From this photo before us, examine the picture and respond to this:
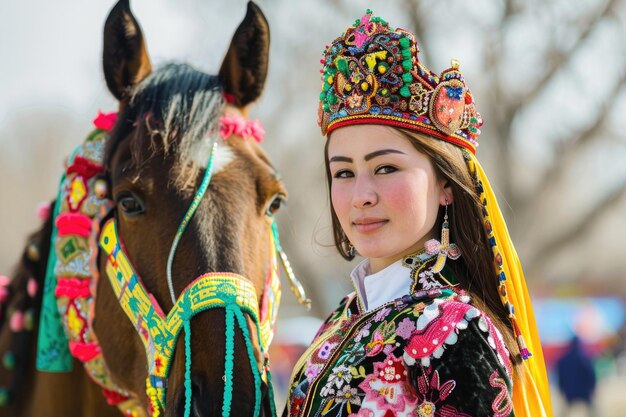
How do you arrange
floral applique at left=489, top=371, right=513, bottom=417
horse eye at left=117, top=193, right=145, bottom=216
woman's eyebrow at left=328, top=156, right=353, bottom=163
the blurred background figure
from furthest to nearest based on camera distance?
the blurred background figure
horse eye at left=117, top=193, right=145, bottom=216
woman's eyebrow at left=328, top=156, right=353, bottom=163
floral applique at left=489, top=371, right=513, bottom=417

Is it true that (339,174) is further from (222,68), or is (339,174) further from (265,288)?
(222,68)

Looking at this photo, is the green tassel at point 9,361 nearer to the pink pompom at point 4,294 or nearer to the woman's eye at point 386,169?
the pink pompom at point 4,294

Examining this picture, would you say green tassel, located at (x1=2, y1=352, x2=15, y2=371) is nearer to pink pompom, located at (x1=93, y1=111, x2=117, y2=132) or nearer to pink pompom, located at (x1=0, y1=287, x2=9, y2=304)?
pink pompom, located at (x1=0, y1=287, x2=9, y2=304)

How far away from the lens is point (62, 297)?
2.99 m

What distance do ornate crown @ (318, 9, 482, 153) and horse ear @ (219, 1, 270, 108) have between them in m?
1.06

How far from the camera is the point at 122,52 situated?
10.5 feet

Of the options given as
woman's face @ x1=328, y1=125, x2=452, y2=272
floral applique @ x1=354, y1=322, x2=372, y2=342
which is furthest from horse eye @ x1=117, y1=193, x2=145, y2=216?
floral applique @ x1=354, y1=322, x2=372, y2=342

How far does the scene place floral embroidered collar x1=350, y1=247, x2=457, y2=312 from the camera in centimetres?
210

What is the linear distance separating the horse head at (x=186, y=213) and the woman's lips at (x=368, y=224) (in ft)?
1.79

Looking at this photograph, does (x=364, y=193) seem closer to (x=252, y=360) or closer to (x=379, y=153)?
(x=379, y=153)

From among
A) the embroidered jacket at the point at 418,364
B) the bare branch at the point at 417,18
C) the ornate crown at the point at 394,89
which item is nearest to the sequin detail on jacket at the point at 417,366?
the embroidered jacket at the point at 418,364

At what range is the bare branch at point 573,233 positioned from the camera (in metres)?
10.3

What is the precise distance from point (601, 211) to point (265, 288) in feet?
28.1

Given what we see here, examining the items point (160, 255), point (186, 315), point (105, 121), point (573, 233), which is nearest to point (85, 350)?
point (160, 255)
